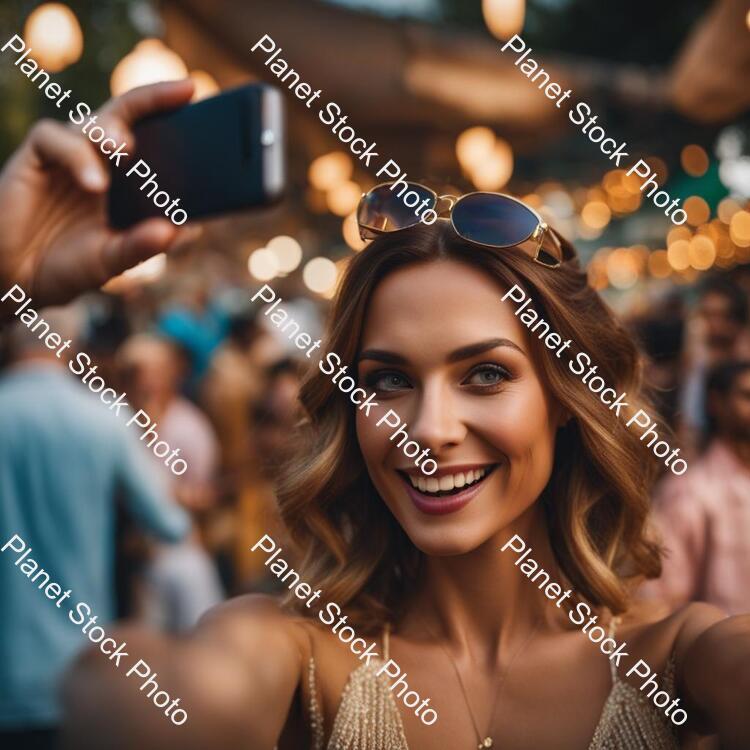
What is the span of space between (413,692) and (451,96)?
582 centimetres

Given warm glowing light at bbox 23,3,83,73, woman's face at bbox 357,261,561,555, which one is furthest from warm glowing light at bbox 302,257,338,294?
woman's face at bbox 357,261,561,555

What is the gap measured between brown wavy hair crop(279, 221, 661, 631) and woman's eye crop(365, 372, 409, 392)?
105 mm

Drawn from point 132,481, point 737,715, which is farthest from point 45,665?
point 737,715

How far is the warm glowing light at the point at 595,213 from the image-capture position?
1878 cm

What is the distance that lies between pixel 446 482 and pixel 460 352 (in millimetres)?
268

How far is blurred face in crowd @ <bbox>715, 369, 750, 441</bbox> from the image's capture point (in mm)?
3695

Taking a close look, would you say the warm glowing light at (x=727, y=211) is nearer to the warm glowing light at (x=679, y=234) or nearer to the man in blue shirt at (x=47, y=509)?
the warm glowing light at (x=679, y=234)

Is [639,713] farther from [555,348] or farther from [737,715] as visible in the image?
[555,348]

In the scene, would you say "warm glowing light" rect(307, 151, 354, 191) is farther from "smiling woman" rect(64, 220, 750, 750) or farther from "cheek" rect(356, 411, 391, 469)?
→ "cheek" rect(356, 411, 391, 469)

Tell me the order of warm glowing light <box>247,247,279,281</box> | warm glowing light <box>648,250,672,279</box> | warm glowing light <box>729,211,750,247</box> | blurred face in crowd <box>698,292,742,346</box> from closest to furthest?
blurred face in crowd <box>698,292,742,346</box>, warm glowing light <box>729,211,750,247</box>, warm glowing light <box>247,247,279,281</box>, warm glowing light <box>648,250,672,279</box>

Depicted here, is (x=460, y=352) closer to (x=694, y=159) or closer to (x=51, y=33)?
(x=51, y=33)

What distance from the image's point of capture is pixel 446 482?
1.83 metres

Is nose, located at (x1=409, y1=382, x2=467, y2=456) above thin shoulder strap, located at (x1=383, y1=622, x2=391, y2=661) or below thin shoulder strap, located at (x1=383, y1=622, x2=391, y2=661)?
above

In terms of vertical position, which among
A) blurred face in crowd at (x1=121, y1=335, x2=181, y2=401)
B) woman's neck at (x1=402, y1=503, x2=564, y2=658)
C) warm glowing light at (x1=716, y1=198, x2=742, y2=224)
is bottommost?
warm glowing light at (x1=716, y1=198, x2=742, y2=224)
